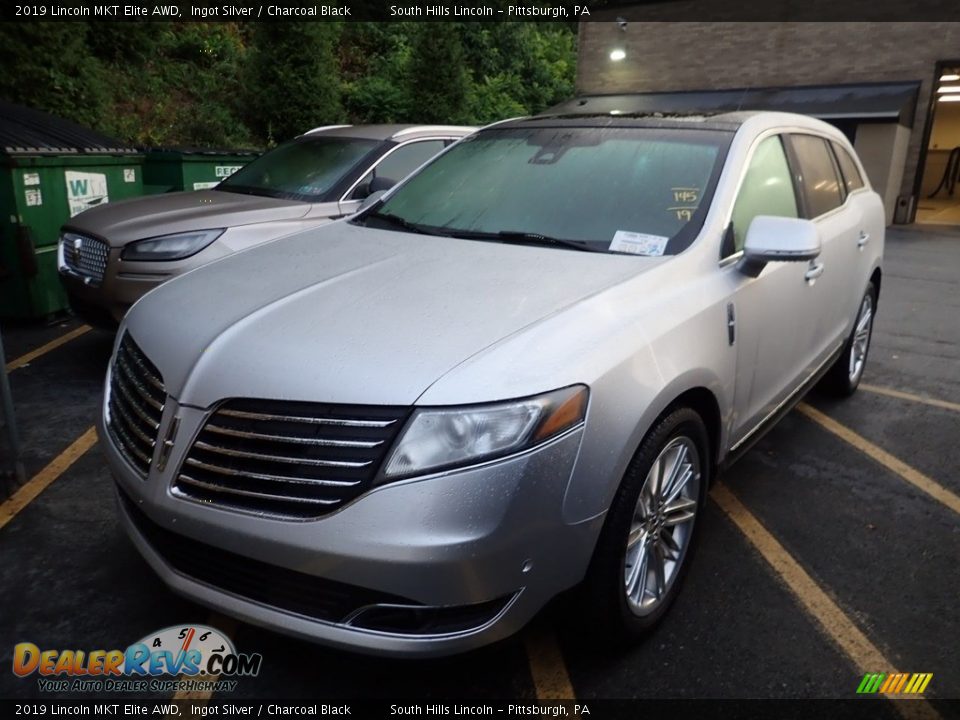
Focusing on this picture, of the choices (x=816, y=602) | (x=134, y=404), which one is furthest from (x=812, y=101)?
(x=134, y=404)

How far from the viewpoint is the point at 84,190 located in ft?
21.7

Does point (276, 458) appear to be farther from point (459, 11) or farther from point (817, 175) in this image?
point (459, 11)

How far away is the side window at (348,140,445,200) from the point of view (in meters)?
5.83

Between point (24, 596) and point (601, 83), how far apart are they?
19.9m

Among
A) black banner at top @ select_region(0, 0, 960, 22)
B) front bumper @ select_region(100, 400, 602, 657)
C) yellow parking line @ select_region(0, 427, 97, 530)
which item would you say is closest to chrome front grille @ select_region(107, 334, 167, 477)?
front bumper @ select_region(100, 400, 602, 657)

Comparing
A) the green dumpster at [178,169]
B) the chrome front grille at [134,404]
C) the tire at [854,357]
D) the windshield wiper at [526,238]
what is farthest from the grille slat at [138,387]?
the green dumpster at [178,169]

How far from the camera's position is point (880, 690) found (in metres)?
2.37

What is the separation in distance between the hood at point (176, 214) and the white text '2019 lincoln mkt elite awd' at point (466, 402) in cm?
211

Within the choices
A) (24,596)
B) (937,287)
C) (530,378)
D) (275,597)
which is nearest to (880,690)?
(530,378)

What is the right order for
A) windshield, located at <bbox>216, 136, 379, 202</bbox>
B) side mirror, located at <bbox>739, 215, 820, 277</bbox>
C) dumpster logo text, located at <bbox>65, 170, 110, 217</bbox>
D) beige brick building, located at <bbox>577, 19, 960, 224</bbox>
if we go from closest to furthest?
side mirror, located at <bbox>739, 215, 820, 277</bbox>, windshield, located at <bbox>216, 136, 379, 202</bbox>, dumpster logo text, located at <bbox>65, 170, 110, 217</bbox>, beige brick building, located at <bbox>577, 19, 960, 224</bbox>

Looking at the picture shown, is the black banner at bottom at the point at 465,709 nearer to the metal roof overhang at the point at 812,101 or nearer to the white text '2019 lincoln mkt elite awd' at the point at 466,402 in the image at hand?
the white text '2019 lincoln mkt elite awd' at the point at 466,402

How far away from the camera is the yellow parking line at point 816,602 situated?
2453mm

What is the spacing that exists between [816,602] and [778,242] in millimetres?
1328

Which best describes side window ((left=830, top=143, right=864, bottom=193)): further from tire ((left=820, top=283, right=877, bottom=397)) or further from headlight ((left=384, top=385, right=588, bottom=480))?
headlight ((left=384, top=385, right=588, bottom=480))
